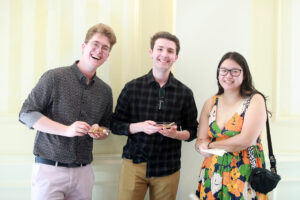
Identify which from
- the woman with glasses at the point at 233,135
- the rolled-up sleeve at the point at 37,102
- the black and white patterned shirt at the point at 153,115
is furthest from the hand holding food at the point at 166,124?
the rolled-up sleeve at the point at 37,102

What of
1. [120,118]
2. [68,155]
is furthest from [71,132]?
[120,118]

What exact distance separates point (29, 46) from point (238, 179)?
7.11ft

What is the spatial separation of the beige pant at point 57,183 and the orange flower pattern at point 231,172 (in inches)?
38.0

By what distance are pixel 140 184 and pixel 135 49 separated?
1.30 meters

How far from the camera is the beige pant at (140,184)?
195 cm

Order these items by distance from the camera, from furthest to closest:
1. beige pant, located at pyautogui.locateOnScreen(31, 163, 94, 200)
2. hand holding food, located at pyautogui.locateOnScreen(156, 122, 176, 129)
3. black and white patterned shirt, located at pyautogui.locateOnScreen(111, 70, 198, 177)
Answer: black and white patterned shirt, located at pyautogui.locateOnScreen(111, 70, 198, 177) → hand holding food, located at pyautogui.locateOnScreen(156, 122, 176, 129) → beige pant, located at pyautogui.locateOnScreen(31, 163, 94, 200)

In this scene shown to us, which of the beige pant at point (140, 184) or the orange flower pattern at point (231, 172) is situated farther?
the beige pant at point (140, 184)

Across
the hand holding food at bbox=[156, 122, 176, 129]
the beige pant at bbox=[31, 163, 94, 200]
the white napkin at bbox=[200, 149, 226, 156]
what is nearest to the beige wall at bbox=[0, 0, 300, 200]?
the beige pant at bbox=[31, 163, 94, 200]

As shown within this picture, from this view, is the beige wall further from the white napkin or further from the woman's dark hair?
the white napkin

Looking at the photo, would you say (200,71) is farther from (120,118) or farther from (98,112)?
(98,112)

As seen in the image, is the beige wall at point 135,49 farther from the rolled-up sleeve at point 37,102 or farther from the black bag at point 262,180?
the black bag at point 262,180

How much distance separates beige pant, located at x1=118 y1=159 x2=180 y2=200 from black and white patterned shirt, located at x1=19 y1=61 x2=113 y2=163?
36 centimetres

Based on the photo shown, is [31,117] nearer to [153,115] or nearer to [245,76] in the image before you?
[153,115]

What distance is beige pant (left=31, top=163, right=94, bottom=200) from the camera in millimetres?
1689
